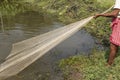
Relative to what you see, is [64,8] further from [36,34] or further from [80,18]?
[36,34]

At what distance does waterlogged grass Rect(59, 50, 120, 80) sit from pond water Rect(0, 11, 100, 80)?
0.23m

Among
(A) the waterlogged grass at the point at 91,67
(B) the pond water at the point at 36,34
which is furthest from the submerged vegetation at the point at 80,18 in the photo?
(B) the pond water at the point at 36,34

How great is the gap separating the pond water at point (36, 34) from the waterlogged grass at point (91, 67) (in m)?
0.23

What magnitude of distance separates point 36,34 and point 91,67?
2.64m

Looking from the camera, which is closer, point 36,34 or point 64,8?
point 36,34

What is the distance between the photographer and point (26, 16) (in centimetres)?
955

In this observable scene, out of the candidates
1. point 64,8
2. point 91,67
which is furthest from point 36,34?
point 64,8

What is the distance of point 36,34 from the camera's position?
24.6ft

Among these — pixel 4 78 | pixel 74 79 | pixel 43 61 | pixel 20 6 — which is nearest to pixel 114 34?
pixel 74 79

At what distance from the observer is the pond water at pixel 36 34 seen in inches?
202

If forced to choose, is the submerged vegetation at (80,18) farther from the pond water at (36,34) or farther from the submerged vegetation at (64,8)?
the pond water at (36,34)

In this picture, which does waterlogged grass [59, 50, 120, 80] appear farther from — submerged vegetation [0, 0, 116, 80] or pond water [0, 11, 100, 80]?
pond water [0, 11, 100, 80]

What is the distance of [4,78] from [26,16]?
Answer: 510 centimetres

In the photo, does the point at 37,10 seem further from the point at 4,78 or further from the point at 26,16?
the point at 4,78
